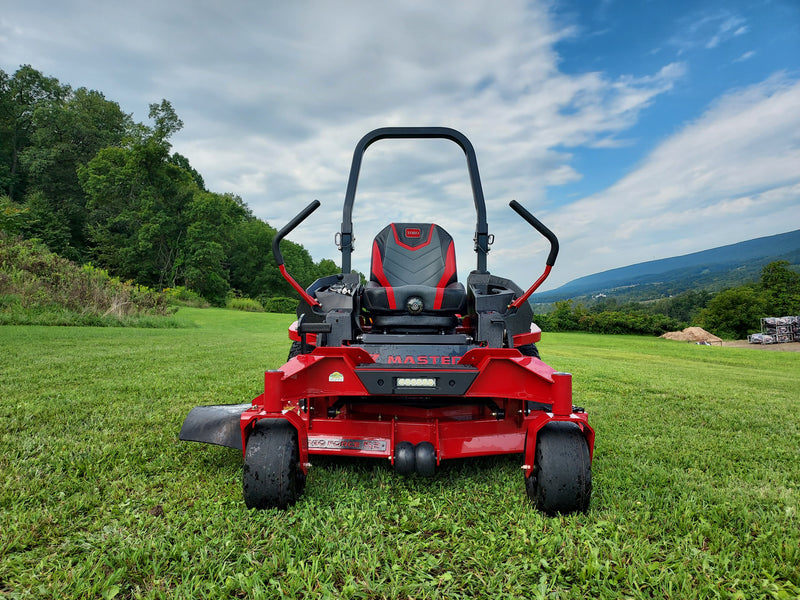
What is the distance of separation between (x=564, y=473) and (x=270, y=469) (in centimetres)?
132

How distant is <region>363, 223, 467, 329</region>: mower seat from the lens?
10.6ft

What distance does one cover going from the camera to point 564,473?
2.04 m

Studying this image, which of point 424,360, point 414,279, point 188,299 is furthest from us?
point 188,299

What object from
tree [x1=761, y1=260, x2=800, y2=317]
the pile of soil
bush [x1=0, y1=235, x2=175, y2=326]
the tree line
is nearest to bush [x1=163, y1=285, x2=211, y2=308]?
the tree line

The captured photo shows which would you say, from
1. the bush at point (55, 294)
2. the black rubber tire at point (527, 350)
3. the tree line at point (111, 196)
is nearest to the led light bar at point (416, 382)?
the black rubber tire at point (527, 350)

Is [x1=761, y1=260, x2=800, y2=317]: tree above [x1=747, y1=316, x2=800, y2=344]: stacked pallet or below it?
above

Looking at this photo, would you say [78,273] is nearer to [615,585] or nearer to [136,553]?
[136,553]

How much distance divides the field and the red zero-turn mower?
0.19m

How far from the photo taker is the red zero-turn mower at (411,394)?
6.89 feet

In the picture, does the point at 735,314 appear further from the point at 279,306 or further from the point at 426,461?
the point at 426,461

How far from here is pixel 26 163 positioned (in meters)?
40.1

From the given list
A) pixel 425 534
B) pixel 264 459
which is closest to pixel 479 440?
pixel 425 534

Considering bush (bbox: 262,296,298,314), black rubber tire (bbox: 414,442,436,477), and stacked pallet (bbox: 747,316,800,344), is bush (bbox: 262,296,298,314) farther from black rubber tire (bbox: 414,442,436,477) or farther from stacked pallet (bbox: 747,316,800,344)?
black rubber tire (bbox: 414,442,436,477)

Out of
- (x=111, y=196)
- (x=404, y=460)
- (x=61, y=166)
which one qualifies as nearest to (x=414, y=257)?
(x=404, y=460)
